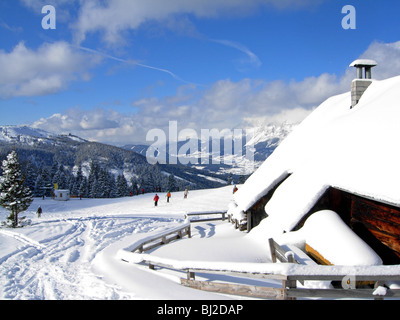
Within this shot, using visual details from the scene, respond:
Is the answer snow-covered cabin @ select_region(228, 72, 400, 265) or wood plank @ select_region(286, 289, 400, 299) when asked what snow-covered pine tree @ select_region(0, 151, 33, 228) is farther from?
wood plank @ select_region(286, 289, 400, 299)

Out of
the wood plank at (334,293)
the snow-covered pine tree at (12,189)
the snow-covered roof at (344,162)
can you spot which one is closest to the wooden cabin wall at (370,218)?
the snow-covered roof at (344,162)

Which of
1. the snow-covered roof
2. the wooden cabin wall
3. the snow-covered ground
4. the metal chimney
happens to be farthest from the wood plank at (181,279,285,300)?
the metal chimney

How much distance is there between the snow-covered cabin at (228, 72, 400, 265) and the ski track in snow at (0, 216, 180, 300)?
20.1 feet

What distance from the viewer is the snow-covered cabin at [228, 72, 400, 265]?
709cm

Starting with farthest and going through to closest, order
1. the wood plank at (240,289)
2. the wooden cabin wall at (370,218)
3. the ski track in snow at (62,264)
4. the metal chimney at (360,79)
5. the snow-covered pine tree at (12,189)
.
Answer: the snow-covered pine tree at (12,189) < the metal chimney at (360,79) < the wooden cabin wall at (370,218) < the ski track in snow at (62,264) < the wood plank at (240,289)

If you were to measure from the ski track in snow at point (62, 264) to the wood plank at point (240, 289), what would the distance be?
5.16 feet

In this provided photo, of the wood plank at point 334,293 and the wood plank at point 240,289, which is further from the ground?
the wood plank at point 334,293

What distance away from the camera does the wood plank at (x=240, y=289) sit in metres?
5.14

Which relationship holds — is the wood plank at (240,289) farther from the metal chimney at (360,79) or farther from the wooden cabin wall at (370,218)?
the metal chimney at (360,79)

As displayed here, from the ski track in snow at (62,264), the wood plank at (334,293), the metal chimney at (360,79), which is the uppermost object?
the metal chimney at (360,79)

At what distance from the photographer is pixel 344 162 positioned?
8.44m
